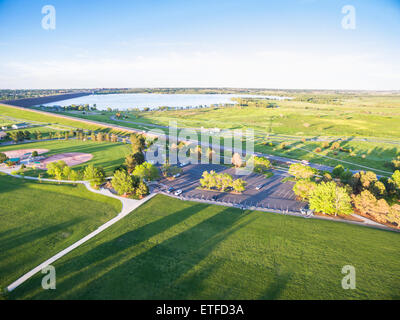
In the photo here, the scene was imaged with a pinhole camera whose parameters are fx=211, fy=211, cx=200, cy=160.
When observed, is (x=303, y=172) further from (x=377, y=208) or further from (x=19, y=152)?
(x=19, y=152)

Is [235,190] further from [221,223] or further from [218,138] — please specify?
[218,138]

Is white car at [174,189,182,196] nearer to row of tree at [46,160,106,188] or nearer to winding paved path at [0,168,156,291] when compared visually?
winding paved path at [0,168,156,291]

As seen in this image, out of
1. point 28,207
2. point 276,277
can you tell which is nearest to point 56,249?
point 28,207

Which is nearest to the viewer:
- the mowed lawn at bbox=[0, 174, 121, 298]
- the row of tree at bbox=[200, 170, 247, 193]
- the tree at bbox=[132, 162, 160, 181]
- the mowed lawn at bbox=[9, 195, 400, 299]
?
the mowed lawn at bbox=[9, 195, 400, 299]

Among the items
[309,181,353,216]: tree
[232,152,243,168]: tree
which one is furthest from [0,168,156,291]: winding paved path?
[309,181,353,216]: tree

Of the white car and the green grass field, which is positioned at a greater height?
the green grass field

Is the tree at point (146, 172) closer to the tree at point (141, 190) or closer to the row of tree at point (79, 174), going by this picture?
the tree at point (141, 190)
